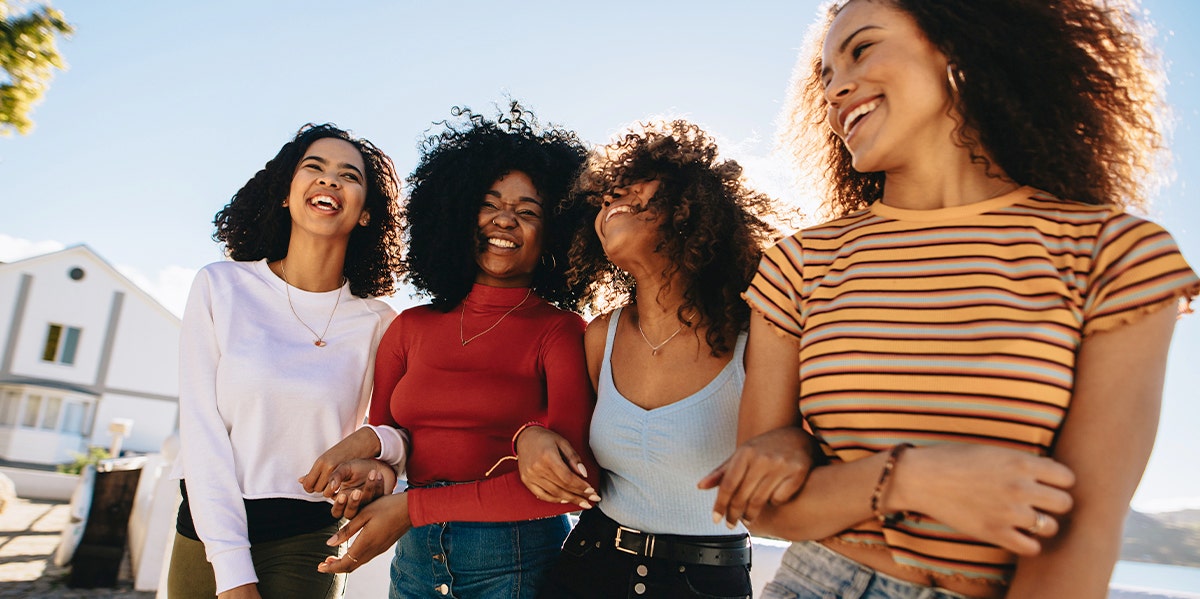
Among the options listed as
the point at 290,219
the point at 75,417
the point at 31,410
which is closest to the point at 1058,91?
the point at 290,219

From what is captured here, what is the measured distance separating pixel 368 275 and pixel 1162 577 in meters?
3.43

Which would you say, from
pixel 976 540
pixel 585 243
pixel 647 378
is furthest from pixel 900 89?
pixel 585 243

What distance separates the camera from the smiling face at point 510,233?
3.00 m

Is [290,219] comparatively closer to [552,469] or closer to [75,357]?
[552,469]

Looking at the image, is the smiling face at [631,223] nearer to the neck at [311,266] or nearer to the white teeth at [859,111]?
the white teeth at [859,111]

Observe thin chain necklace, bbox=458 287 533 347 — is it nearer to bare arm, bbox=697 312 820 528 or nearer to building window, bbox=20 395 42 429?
bare arm, bbox=697 312 820 528

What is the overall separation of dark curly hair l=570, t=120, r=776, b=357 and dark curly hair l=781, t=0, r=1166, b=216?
0.95m

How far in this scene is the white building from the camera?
92.8 feet

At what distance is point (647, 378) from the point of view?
96.8 inches

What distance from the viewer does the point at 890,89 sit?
65.7 inches

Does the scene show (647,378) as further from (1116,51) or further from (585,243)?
(1116,51)

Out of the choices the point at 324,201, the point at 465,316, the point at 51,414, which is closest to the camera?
the point at 465,316

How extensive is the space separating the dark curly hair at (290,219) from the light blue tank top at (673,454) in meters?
1.47

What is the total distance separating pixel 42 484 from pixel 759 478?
2230 centimetres
